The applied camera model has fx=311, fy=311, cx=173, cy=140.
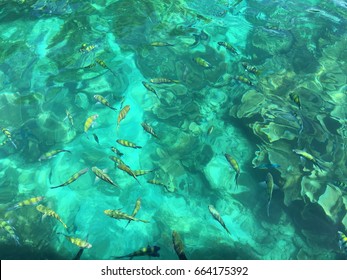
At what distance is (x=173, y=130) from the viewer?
Answer: 20.8 feet

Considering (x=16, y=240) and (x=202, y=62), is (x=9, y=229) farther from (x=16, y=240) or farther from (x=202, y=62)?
(x=202, y=62)

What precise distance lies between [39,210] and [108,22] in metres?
5.69

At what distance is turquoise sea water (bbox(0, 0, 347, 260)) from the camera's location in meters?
5.05

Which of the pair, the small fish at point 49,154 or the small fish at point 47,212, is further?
the small fish at point 49,154

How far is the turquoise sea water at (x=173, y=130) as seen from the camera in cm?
505

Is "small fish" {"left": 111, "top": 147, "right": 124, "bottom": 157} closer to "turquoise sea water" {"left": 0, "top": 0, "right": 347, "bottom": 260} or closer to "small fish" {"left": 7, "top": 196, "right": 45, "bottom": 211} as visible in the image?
"turquoise sea water" {"left": 0, "top": 0, "right": 347, "bottom": 260}

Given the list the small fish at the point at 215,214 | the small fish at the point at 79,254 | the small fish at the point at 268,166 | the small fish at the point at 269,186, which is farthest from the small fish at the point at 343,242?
the small fish at the point at 79,254

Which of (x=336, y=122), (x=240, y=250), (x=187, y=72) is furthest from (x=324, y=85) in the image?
(x=240, y=250)

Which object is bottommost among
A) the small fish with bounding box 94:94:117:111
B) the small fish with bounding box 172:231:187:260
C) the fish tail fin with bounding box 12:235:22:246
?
the fish tail fin with bounding box 12:235:22:246

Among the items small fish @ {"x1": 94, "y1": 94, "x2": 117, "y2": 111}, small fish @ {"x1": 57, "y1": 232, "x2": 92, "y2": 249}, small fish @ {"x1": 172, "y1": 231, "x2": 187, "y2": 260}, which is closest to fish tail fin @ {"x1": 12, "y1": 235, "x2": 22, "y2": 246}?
small fish @ {"x1": 57, "y1": 232, "x2": 92, "y2": 249}

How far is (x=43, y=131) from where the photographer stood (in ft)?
20.3

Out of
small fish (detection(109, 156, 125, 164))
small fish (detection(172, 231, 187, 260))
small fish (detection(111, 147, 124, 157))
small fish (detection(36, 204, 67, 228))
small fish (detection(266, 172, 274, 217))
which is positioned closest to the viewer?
small fish (detection(172, 231, 187, 260))

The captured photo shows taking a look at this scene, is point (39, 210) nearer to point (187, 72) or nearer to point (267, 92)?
point (187, 72)

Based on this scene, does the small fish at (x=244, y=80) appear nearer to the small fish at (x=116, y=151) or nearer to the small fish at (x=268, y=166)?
the small fish at (x=268, y=166)
